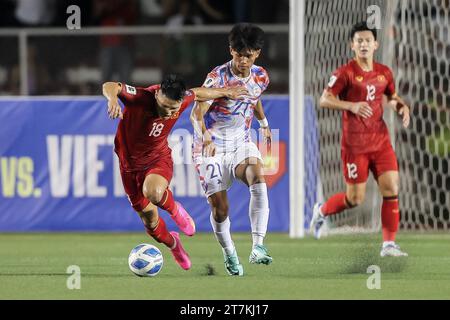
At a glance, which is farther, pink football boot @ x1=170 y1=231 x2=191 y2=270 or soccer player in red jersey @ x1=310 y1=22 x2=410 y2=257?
soccer player in red jersey @ x1=310 y1=22 x2=410 y2=257

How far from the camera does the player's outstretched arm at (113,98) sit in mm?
8422

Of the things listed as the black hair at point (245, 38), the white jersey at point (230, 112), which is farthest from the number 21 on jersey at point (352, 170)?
the black hair at point (245, 38)

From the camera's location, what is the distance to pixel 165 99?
919 cm

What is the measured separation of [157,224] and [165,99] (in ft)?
3.93

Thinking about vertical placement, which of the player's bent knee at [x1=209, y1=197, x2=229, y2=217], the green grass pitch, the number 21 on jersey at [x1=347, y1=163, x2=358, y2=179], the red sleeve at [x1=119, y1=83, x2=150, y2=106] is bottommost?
the green grass pitch

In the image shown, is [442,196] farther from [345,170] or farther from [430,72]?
[345,170]

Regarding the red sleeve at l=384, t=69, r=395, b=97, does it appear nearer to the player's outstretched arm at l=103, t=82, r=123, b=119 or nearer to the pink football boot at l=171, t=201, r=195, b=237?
the pink football boot at l=171, t=201, r=195, b=237

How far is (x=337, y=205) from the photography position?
40.0 ft

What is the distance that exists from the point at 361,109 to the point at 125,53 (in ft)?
17.4

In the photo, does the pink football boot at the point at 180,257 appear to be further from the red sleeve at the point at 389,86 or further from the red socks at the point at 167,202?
the red sleeve at the point at 389,86

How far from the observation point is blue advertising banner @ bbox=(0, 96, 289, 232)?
14250 millimetres

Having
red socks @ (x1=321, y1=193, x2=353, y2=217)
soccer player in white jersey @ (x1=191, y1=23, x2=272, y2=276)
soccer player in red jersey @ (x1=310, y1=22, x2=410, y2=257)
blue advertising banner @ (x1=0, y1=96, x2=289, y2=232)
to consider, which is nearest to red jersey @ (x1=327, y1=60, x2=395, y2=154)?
soccer player in red jersey @ (x1=310, y1=22, x2=410, y2=257)

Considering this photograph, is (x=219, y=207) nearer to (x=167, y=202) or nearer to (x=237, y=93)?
(x=167, y=202)

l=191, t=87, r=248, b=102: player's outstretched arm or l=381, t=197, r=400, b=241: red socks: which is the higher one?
l=191, t=87, r=248, b=102: player's outstretched arm
